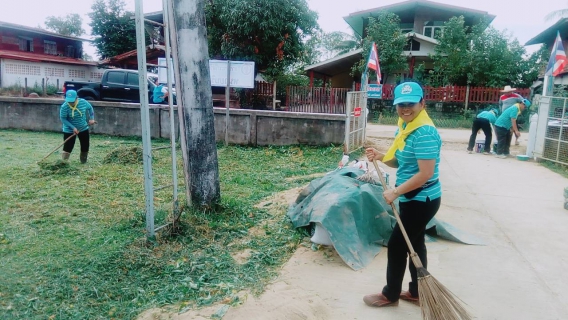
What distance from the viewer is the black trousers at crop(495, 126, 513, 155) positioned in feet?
36.0

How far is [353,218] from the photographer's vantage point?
4.44m

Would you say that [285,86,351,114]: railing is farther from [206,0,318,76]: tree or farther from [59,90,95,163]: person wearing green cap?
[59,90,95,163]: person wearing green cap

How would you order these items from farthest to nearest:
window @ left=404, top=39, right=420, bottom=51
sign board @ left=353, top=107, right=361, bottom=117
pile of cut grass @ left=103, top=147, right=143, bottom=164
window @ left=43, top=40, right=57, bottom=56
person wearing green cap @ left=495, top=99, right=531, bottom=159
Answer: window @ left=43, top=40, right=57, bottom=56 → window @ left=404, top=39, right=420, bottom=51 → person wearing green cap @ left=495, top=99, right=531, bottom=159 → sign board @ left=353, top=107, right=361, bottom=117 → pile of cut grass @ left=103, top=147, right=143, bottom=164

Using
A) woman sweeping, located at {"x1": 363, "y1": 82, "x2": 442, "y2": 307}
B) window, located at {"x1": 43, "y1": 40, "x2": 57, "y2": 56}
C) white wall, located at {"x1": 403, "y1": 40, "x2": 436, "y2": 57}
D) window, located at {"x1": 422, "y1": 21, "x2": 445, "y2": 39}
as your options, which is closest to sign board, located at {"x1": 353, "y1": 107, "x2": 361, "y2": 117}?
woman sweeping, located at {"x1": 363, "y1": 82, "x2": 442, "y2": 307}

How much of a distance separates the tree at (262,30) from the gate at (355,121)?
332 inches

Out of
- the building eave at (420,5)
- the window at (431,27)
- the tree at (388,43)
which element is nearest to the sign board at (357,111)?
the tree at (388,43)

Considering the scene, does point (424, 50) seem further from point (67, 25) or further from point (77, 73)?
point (67, 25)

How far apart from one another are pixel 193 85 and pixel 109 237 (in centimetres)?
187

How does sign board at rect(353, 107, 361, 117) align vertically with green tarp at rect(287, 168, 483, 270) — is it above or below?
above

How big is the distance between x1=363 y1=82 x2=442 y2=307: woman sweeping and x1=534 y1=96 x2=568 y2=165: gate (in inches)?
329

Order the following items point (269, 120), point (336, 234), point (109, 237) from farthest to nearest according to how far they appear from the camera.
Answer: point (269, 120) → point (109, 237) → point (336, 234)

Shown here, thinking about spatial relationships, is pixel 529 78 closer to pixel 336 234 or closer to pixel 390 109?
pixel 390 109

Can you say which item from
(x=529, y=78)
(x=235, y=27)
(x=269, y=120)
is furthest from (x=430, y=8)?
(x=269, y=120)

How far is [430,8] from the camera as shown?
85.8ft
